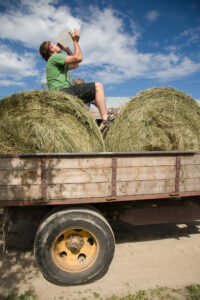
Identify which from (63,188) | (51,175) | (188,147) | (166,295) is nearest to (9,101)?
(51,175)

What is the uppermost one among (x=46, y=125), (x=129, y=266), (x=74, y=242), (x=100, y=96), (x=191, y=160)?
(x=100, y=96)

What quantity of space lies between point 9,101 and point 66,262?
2217 millimetres

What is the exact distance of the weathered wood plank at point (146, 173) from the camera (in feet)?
8.49

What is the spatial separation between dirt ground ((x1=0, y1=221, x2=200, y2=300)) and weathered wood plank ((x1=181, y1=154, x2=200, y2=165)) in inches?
56.5

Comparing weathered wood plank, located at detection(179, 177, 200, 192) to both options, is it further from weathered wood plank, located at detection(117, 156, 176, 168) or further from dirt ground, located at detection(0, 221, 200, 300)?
dirt ground, located at detection(0, 221, 200, 300)

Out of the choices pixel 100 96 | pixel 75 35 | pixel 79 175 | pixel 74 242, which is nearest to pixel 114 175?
pixel 79 175

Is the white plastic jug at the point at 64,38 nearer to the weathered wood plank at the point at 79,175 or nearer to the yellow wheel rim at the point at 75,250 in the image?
the weathered wood plank at the point at 79,175

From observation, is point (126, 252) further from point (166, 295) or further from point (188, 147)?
point (188, 147)

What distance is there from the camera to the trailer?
237cm

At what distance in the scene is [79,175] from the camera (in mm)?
2465

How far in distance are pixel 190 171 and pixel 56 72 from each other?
Answer: 2.66 metres

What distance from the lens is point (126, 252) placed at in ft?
10.8

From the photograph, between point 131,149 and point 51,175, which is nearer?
point 51,175

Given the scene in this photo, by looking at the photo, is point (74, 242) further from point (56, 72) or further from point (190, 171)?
point (56, 72)
